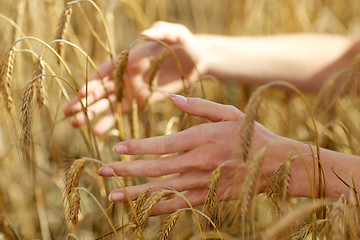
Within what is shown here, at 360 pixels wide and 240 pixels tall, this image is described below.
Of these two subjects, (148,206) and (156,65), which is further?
(156,65)

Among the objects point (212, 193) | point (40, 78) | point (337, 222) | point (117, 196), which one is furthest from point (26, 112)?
point (337, 222)

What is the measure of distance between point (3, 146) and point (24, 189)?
0.51ft

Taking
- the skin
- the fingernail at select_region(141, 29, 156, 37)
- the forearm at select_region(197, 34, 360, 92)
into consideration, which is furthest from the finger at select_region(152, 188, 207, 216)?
the forearm at select_region(197, 34, 360, 92)

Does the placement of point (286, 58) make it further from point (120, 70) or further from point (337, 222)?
point (337, 222)

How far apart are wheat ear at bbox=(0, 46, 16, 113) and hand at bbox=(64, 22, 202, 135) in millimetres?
161

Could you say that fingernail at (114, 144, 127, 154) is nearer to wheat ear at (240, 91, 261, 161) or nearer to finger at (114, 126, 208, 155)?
finger at (114, 126, 208, 155)

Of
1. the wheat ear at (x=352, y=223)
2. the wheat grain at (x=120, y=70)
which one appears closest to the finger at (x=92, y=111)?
the wheat grain at (x=120, y=70)

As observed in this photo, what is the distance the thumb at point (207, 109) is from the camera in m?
0.68

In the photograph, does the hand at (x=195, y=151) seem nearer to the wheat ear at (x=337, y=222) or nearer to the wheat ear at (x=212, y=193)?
the wheat ear at (x=212, y=193)

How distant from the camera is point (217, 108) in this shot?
2.23 ft

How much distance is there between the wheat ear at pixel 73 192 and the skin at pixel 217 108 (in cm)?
4

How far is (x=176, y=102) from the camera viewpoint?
69cm

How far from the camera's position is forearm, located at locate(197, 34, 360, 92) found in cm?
133

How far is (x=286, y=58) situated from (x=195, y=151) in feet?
2.73
